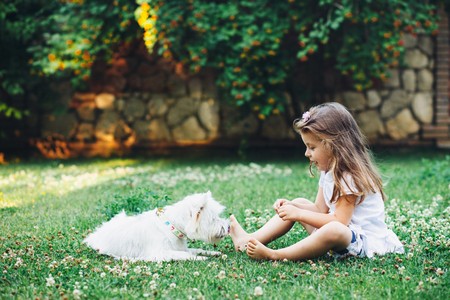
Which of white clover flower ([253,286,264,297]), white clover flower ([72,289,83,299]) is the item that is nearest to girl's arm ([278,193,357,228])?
white clover flower ([253,286,264,297])

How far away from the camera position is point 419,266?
11.7 ft

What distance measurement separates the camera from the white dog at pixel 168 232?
3756mm

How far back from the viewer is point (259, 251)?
12.3 feet

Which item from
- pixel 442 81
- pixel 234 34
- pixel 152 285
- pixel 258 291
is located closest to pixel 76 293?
pixel 152 285

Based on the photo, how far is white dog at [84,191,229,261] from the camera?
3.76 metres

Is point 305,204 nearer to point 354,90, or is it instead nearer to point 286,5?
point 286,5

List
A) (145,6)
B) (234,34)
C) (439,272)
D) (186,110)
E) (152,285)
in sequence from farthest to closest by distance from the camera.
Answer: (186,110) < (234,34) < (145,6) < (439,272) < (152,285)

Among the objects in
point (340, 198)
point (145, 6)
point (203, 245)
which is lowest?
point (203, 245)

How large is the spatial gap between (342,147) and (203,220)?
41.9 inches

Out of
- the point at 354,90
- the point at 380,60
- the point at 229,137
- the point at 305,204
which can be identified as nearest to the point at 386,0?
the point at 380,60

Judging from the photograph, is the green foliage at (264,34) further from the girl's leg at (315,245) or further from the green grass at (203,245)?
the girl's leg at (315,245)

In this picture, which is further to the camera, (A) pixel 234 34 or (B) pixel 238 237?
(A) pixel 234 34

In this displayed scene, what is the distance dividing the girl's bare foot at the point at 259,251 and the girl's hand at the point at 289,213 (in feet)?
0.81

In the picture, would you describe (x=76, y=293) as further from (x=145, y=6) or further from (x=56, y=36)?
(x=56, y=36)
